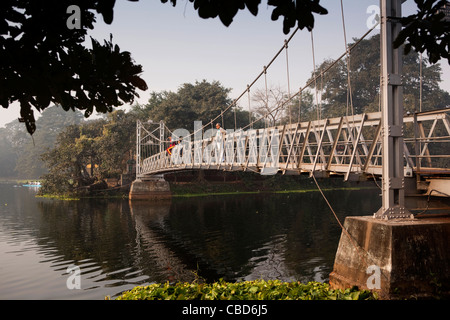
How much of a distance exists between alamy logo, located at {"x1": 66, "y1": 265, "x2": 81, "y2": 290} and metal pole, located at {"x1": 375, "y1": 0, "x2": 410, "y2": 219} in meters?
7.74

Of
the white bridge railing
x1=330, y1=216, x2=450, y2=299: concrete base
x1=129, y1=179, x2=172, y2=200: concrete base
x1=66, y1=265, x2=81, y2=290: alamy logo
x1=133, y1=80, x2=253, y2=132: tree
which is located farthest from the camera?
x1=133, y1=80, x2=253, y2=132: tree

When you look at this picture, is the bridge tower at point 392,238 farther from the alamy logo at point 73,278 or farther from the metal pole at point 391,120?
the alamy logo at point 73,278

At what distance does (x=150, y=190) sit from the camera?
36.1m

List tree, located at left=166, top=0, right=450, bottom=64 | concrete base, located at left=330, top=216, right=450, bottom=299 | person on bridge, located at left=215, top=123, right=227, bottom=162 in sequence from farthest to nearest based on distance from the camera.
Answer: person on bridge, located at left=215, top=123, right=227, bottom=162 → concrete base, located at left=330, top=216, right=450, bottom=299 → tree, located at left=166, top=0, right=450, bottom=64

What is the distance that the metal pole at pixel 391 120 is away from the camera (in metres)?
6.86

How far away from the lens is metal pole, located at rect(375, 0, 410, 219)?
22.5 feet

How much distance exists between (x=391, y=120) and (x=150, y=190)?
30.8m

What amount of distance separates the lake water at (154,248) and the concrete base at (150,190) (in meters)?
9.52

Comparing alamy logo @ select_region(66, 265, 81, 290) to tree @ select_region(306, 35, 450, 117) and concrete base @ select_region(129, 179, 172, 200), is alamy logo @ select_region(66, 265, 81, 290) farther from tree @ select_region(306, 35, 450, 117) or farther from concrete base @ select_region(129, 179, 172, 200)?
tree @ select_region(306, 35, 450, 117)

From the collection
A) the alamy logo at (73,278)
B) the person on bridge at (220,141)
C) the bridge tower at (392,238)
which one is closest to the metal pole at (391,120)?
the bridge tower at (392,238)

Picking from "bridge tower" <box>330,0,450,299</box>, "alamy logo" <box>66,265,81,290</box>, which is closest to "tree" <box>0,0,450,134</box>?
"bridge tower" <box>330,0,450,299</box>

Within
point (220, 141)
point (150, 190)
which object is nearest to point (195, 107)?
point (150, 190)

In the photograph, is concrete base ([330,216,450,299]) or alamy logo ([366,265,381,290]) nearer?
concrete base ([330,216,450,299])
